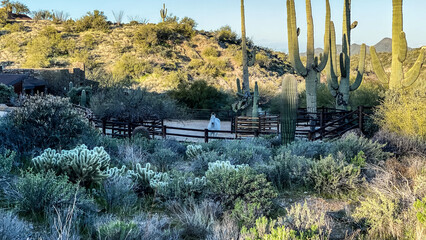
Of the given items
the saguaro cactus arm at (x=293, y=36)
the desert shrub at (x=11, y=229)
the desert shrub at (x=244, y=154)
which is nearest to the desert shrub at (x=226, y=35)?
the saguaro cactus arm at (x=293, y=36)

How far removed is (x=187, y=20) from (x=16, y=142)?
5304 centimetres

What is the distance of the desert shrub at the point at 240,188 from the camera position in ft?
19.9

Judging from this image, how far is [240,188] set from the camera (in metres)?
6.17

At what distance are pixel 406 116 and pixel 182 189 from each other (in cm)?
851

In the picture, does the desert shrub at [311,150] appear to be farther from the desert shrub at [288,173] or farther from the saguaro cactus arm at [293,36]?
the saguaro cactus arm at [293,36]

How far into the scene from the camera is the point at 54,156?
23.9 feet

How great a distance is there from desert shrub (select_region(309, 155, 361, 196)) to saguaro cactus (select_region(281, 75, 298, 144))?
442 centimetres

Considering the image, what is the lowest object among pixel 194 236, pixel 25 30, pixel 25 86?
pixel 194 236

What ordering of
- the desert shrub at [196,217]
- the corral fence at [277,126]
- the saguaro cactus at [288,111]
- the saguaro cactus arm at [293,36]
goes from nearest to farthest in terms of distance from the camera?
the desert shrub at [196,217] < the saguaro cactus at [288,111] < the corral fence at [277,126] < the saguaro cactus arm at [293,36]

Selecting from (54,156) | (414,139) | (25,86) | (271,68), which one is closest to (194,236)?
(54,156)

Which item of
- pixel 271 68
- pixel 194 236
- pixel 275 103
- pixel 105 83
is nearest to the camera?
pixel 194 236

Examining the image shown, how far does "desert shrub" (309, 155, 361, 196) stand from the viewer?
7113 millimetres

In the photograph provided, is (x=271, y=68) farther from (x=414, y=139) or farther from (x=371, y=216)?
(x=371, y=216)

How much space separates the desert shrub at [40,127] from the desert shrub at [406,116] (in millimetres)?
9409
